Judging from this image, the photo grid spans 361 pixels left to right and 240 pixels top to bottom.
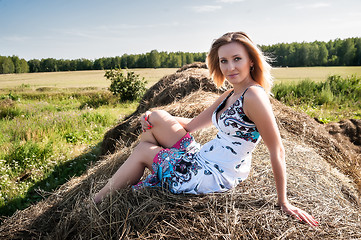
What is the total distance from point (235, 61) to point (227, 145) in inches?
27.7

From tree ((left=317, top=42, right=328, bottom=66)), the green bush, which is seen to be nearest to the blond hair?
the green bush

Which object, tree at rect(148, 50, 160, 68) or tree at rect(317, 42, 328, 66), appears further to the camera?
tree at rect(148, 50, 160, 68)

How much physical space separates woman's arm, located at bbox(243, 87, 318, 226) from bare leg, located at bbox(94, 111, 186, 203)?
845 millimetres

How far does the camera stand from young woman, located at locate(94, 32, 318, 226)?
74.0 inches

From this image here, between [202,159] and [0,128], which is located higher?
[202,159]

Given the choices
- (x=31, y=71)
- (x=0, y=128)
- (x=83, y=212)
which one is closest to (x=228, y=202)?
(x=83, y=212)

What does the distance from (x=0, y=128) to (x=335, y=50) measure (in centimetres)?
5918

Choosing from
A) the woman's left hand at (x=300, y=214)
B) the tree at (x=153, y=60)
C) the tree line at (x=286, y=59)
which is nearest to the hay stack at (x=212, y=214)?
the woman's left hand at (x=300, y=214)

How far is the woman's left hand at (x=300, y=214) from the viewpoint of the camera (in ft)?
6.12

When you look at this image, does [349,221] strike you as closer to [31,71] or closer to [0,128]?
[0,128]

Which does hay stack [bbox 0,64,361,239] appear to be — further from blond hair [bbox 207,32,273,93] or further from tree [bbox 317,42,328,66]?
tree [bbox 317,42,328,66]

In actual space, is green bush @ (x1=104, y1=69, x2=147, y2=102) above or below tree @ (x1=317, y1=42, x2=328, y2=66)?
below

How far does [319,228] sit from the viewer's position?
1.85 m

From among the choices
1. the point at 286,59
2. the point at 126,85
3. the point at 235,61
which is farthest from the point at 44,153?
the point at 286,59
